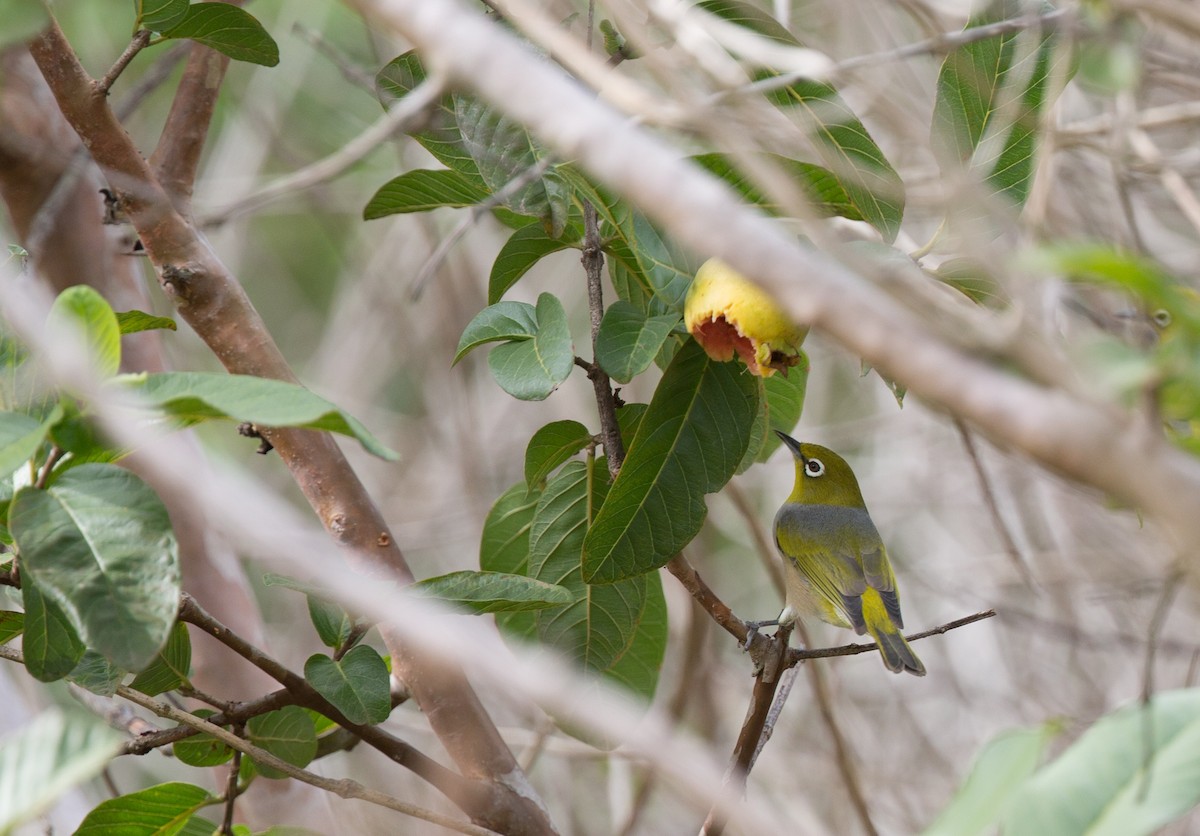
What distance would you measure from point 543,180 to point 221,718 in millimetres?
556

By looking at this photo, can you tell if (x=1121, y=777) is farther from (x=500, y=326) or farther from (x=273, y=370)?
(x=273, y=370)

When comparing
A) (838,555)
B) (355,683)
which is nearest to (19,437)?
(355,683)

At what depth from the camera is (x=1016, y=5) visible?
0.98m

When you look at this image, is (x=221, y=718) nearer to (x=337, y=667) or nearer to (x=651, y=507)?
(x=337, y=667)

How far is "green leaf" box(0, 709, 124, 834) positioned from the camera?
1.74 feet

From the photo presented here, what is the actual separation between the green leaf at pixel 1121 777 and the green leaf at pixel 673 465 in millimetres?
421

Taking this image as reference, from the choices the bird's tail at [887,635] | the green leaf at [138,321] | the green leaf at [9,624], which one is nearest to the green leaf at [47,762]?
the green leaf at [9,624]

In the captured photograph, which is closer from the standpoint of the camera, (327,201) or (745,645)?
(745,645)

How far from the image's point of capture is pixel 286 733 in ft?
3.06

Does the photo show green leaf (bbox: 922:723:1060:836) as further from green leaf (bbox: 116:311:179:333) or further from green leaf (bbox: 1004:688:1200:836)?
green leaf (bbox: 116:311:179:333)

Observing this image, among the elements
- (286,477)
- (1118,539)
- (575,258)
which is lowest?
(1118,539)

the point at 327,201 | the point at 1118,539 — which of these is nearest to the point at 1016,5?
the point at 1118,539

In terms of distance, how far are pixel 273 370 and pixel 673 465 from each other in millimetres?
456

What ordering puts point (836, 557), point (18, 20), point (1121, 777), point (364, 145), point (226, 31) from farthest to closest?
point (836, 557)
point (364, 145)
point (226, 31)
point (18, 20)
point (1121, 777)
